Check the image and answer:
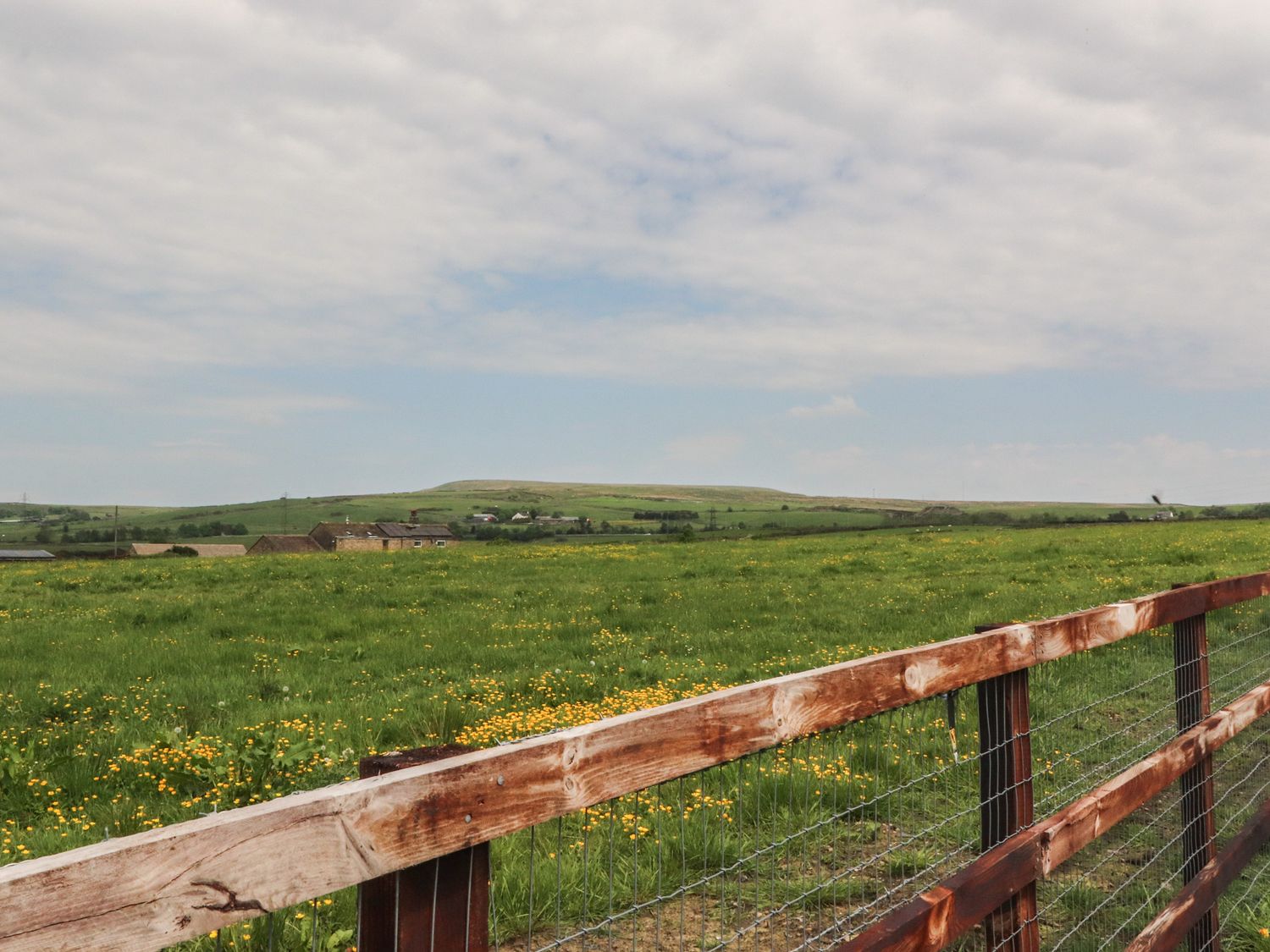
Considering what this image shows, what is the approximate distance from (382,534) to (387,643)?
354 ft

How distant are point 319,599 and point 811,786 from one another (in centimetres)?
1542

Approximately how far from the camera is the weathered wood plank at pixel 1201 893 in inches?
158

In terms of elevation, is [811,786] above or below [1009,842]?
below

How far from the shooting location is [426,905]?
166 centimetres

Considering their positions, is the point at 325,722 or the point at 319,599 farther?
the point at 319,599

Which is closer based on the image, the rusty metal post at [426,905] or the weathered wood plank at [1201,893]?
the rusty metal post at [426,905]

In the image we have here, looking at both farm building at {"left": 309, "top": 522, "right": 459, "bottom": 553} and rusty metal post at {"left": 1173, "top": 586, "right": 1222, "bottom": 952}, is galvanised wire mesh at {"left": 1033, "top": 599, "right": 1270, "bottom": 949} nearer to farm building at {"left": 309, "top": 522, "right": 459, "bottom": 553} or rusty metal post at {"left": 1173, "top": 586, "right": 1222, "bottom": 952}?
rusty metal post at {"left": 1173, "top": 586, "right": 1222, "bottom": 952}

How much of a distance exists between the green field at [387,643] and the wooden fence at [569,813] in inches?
209

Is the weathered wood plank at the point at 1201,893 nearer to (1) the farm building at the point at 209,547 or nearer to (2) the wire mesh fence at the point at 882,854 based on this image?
(2) the wire mesh fence at the point at 882,854

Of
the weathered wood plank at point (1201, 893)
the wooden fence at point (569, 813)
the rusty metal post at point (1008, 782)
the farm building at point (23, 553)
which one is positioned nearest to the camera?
the wooden fence at point (569, 813)

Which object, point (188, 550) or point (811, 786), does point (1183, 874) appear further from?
point (188, 550)

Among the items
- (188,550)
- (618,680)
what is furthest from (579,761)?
(188,550)

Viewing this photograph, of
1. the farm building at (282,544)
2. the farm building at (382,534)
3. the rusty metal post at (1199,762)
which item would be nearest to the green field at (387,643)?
the rusty metal post at (1199,762)

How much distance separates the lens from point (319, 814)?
4.90ft
